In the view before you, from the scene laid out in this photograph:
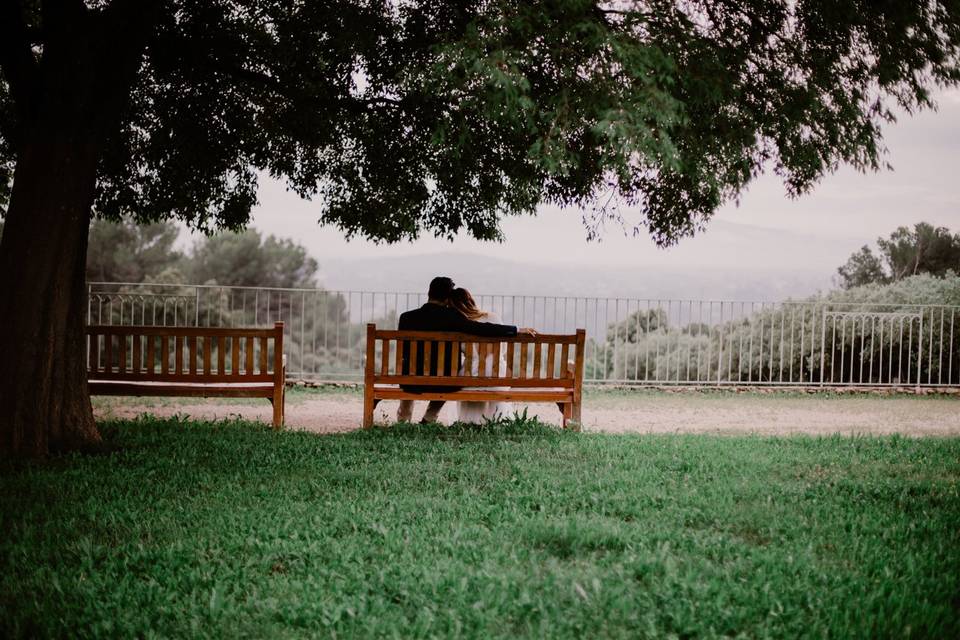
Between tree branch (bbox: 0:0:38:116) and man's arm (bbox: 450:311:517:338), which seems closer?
tree branch (bbox: 0:0:38:116)

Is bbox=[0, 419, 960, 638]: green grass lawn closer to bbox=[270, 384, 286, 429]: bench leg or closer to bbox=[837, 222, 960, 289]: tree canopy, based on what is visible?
bbox=[270, 384, 286, 429]: bench leg

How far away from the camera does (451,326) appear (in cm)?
827

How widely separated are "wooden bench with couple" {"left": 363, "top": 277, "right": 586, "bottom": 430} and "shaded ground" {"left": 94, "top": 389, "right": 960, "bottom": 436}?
775 mm

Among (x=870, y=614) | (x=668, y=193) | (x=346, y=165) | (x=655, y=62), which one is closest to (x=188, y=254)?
(x=346, y=165)

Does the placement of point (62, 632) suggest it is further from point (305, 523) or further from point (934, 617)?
point (934, 617)

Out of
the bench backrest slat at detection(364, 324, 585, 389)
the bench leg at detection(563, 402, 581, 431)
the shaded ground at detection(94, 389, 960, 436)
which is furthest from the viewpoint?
the shaded ground at detection(94, 389, 960, 436)

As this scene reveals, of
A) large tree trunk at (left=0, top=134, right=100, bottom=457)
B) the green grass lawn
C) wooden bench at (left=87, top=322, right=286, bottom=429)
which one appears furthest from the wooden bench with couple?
large tree trunk at (left=0, top=134, right=100, bottom=457)

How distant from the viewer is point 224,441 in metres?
7.19

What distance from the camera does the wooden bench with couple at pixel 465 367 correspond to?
800 cm

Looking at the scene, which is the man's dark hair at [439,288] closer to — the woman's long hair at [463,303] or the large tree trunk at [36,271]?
the woman's long hair at [463,303]

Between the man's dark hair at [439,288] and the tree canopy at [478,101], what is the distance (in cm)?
89

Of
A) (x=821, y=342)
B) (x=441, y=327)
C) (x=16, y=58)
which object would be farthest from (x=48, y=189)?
(x=821, y=342)

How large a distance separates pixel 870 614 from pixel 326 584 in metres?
2.45

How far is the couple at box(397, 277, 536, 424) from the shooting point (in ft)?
26.6
